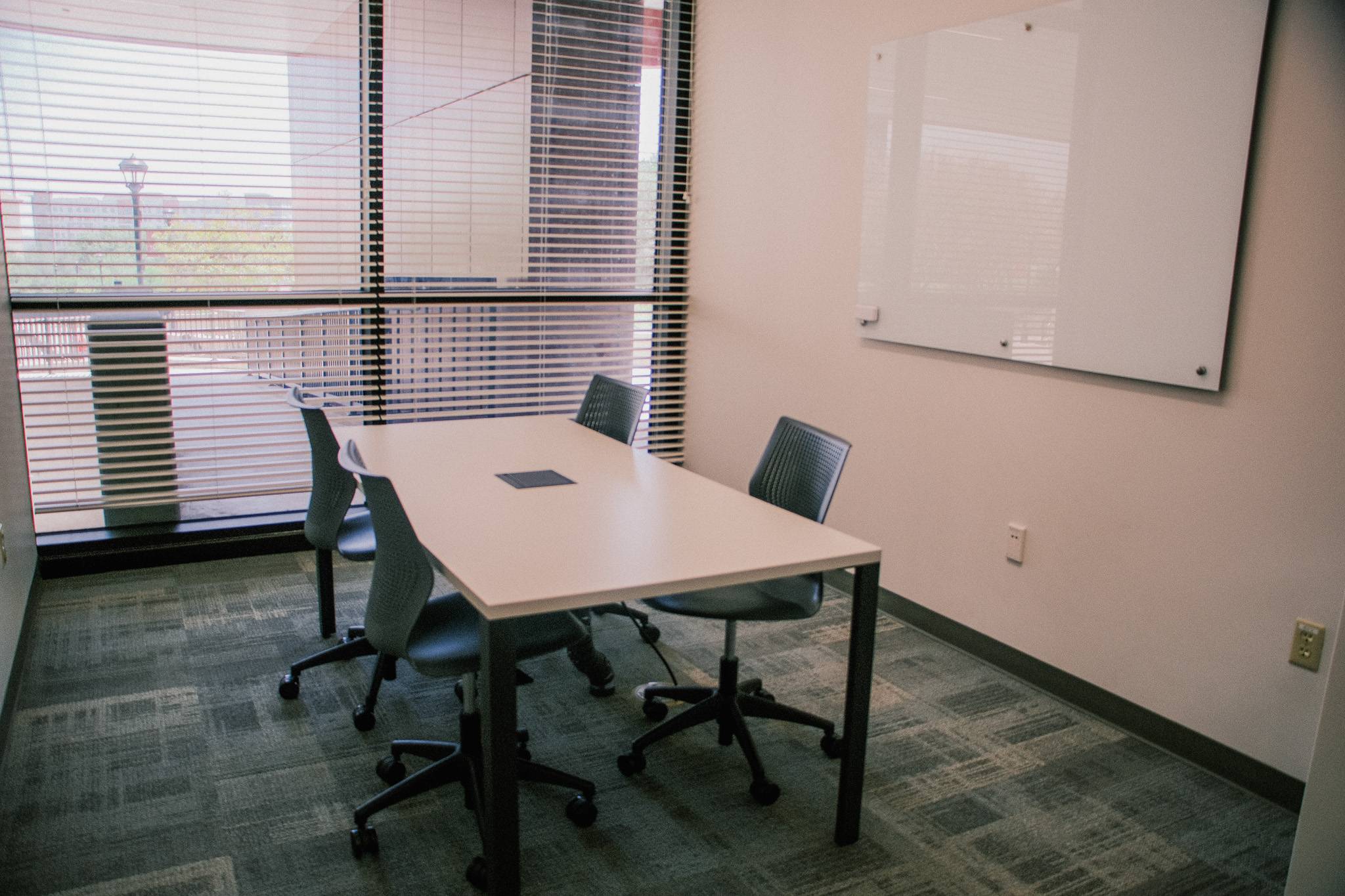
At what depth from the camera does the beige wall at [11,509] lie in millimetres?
3252

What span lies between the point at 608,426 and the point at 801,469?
114 cm

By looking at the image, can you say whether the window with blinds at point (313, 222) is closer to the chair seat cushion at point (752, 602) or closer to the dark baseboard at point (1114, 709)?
the dark baseboard at point (1114, 709)

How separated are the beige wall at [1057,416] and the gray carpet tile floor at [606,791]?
1.04ft

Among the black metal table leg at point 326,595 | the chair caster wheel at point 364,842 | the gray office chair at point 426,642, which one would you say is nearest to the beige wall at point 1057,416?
the gray office chair at point 426,642

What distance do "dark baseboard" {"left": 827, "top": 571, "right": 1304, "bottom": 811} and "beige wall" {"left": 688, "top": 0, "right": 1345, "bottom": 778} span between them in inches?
1.5

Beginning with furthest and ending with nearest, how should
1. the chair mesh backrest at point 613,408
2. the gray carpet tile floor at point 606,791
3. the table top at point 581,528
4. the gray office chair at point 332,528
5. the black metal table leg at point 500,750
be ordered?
the chair mesh backrest at point 613,408, the gray office chair at point 332,528, the gray carpet tile floor at point 606,791, the table top at point 581,528, the black metal table leg at point 500,750

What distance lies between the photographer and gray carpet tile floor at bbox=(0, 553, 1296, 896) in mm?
2430

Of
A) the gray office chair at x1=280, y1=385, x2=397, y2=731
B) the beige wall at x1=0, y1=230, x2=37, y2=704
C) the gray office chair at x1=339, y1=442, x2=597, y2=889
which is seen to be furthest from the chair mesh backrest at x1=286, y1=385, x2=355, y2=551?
the beige wall at x1=0, y1=230, x2=37, y2=704

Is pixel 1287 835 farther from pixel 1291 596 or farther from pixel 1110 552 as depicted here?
pixel 1110 552

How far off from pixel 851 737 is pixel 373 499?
126 cm

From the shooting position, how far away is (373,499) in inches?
93.0

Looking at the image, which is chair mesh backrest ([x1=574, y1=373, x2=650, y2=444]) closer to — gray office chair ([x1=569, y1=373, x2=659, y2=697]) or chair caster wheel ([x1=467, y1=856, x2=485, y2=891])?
gray office chair ([x1=569, y1=373, x2=659, y2=697])

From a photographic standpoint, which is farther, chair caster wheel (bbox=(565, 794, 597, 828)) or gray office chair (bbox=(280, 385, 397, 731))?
gray office chair (bbox=(280, 385, 397, 731))

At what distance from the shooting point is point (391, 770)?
279 cm
